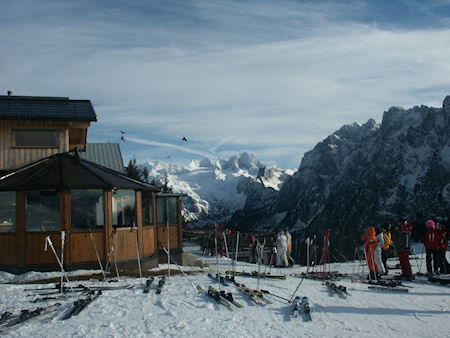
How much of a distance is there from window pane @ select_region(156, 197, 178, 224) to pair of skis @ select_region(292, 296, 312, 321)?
→ 41.0ft

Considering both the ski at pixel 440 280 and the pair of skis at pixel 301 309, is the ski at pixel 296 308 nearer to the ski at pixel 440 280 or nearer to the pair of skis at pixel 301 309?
the pair of skis at pixel 301 309

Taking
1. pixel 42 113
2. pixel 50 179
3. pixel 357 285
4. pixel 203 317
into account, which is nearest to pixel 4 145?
pixel 42 113

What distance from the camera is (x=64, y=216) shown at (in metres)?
15.2

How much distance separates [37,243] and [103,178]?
9.82ft

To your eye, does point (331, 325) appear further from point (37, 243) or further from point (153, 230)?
point (153, 230)

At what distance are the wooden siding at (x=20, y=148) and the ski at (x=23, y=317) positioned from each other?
9.36 meters

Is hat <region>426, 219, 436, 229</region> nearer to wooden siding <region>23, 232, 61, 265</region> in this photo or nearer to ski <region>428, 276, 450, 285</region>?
ski <region>428, 276, 450, 285</region>

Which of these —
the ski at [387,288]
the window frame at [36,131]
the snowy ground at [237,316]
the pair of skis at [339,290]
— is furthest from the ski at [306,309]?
the window frame at [36,131]

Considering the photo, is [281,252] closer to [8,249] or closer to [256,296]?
[256,296]

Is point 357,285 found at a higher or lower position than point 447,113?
lower

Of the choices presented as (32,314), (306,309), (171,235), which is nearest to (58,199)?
(32,314)

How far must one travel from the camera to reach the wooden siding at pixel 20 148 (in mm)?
17203

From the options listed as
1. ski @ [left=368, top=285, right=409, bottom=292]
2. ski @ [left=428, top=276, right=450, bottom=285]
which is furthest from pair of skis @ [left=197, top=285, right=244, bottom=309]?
ski @ [left=428, top=276, right=450, bottom=285]

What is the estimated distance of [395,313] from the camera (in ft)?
31.9
